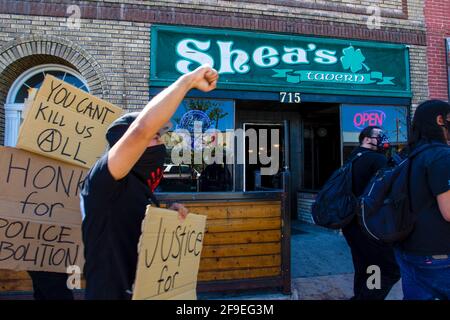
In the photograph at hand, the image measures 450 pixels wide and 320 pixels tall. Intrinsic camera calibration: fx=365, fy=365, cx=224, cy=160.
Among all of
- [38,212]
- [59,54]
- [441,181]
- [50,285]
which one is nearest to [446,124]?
[441,181]

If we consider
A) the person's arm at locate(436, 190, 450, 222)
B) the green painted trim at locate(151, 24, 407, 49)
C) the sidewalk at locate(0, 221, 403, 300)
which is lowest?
the sidewalk at locate(0, 221, 403, 300)

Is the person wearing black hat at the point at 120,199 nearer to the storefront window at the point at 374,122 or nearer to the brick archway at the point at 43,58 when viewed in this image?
the brick archway at the point at 43,58

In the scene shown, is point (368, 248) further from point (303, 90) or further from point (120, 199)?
point (303, 90)

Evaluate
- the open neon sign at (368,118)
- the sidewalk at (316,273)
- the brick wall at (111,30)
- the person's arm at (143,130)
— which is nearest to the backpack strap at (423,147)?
the person's arm at (143,130)


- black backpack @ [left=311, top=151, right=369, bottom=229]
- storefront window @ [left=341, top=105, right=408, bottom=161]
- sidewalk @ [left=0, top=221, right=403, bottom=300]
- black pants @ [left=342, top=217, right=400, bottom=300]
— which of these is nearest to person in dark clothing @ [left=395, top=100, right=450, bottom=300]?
black backpack @ [left=311, top=151, right=369, bottom=229]

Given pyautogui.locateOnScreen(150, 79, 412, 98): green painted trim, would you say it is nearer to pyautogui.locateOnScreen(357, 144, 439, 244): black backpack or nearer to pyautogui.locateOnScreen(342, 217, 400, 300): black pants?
pyautogui.locateOnScreen(342, 217, 400, 300): black pants

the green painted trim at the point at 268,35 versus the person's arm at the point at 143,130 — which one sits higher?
the green painted trim at the point at 268,35

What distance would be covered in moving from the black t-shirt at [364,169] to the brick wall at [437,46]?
16.5ft

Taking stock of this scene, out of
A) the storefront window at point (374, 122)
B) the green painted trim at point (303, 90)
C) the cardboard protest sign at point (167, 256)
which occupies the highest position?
the green painted trim at point (303, 90)

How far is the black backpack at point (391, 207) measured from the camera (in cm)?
221

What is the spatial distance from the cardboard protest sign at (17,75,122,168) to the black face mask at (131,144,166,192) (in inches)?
31.6

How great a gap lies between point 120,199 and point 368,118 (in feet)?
21.3

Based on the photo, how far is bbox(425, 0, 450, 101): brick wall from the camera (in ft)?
24.3
